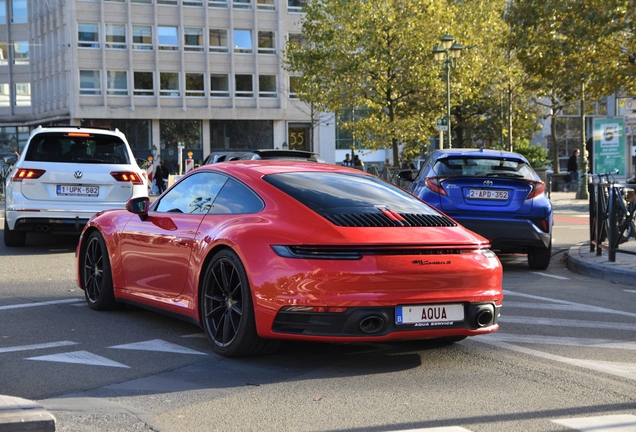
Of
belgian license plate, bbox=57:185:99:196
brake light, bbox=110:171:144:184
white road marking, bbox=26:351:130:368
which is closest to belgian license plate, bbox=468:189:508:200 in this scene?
brake light, bbox=110:171:144:184

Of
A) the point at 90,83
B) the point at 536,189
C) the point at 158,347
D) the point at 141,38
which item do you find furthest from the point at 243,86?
the point at 158,347

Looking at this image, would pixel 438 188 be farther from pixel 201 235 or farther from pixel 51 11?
pixel 51 11

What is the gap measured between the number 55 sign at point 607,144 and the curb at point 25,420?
31643 millimetres

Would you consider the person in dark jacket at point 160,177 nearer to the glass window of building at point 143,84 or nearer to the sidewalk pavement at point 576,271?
the sidewalk pavement at point 576,271

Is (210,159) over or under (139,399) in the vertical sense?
over

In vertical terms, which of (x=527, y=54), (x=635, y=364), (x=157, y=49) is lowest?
(x=635, y=364)

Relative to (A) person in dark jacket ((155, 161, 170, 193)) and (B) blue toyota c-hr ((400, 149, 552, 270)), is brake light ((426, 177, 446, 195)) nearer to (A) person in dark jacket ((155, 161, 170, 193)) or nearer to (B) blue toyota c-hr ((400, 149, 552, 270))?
(B) blue toyota c-hr ((400, 149, 552, 270))

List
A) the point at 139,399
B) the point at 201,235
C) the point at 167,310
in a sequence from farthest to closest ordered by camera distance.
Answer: the point at 167,310 < the point at 201,235 < the point at 139,399

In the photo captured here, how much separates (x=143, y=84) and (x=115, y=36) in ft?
12.2

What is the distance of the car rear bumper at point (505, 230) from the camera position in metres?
12.8

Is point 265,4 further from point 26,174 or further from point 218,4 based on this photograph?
point 26,174

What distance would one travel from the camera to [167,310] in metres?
7.78

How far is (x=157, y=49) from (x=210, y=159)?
164 feet

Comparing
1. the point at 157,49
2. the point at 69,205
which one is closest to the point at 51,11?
the point at 157,49
